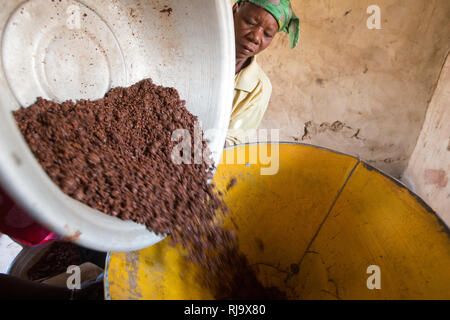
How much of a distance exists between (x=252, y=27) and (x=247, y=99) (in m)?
0.42

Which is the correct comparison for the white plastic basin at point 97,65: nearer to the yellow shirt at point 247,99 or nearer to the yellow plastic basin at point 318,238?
the yellow plastic basin at point 318,238

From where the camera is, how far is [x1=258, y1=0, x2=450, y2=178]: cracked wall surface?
1.85 metres

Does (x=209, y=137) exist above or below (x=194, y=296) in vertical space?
above

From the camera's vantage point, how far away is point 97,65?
0.96m

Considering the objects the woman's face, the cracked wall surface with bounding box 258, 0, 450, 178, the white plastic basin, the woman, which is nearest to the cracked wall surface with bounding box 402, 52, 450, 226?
the cracked wall surface with bounding box 258, 0, 450, 178

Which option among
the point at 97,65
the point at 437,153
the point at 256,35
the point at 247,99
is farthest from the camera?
the point at 437,153

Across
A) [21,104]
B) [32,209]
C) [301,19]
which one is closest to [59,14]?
[21,104]

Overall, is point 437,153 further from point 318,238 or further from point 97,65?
point 97,65

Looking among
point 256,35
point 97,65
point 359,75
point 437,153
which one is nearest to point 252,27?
point 256,35

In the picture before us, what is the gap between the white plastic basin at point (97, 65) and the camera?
1.86ft

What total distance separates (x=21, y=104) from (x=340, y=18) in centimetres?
188

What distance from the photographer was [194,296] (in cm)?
128

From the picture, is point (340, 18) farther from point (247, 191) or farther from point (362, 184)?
point (247, 191)

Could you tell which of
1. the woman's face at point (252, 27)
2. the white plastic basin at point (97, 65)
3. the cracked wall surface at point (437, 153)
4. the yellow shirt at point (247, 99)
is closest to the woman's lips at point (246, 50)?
the woman's face at point (252, 27)
